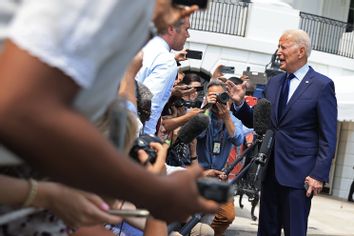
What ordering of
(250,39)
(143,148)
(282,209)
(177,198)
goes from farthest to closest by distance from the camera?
(250,39) < (282,209) < (143,148) < (177,198)

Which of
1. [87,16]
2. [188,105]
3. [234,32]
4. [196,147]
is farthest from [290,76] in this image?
[234,32]

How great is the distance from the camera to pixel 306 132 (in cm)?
452

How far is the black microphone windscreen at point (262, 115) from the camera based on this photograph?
14.1 ft

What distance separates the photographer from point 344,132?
15359 millimetres

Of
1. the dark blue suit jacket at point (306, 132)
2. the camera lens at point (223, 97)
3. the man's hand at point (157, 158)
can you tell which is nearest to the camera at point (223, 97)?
the camera lens at point (223, 97)

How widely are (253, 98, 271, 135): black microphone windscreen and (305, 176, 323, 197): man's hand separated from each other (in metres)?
0.49

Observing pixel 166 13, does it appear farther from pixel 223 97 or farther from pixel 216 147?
pixel 216 147

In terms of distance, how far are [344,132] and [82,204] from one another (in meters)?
14.7

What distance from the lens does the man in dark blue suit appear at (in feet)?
14.5

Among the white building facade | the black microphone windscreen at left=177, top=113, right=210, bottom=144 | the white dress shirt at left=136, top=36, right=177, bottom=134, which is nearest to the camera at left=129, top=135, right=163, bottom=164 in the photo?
the black microphone windscreen at left=177, top=113, right=210, bottom=144

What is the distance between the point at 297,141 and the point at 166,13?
3.48m

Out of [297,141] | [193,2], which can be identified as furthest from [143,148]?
[297,141]

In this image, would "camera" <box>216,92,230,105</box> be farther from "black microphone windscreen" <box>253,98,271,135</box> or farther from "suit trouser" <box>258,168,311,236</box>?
"suit trouser" <box>258,168,311,236</box>

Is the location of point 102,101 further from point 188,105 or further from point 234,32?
point 234,32
